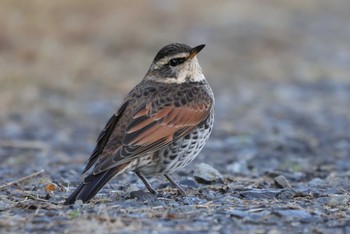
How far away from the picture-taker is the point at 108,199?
27.9 ft

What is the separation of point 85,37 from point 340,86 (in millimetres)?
6283

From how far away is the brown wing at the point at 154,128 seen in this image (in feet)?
27.3

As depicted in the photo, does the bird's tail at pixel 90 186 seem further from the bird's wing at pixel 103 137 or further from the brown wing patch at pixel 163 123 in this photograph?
the bird's wing at pixel 103 137

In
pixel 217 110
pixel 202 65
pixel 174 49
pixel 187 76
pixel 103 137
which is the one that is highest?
pixel 202 65

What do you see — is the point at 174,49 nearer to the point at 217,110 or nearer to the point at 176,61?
the point at 176,61

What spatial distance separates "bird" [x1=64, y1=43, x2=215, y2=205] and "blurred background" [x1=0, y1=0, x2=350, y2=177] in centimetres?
230

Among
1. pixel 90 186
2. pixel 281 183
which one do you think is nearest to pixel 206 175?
pixel 281 183

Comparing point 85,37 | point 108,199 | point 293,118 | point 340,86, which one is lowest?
point 108,199

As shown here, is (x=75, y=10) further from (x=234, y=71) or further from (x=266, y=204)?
(x=266, y=204)

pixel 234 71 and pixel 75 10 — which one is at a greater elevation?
pixel 75 10

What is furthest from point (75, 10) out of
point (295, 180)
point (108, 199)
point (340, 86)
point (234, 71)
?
point (108, 199)

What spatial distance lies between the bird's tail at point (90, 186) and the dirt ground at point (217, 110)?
0.09 metres

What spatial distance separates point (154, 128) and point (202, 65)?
11348 mm

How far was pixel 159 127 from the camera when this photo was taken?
8.84 metres
